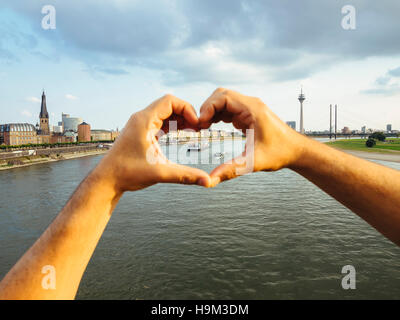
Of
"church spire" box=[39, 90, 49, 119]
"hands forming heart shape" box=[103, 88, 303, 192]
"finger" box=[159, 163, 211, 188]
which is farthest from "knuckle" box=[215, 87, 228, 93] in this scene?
"church spire" box=[39, 90, 49, 119]

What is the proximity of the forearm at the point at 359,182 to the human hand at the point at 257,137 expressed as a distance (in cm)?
11

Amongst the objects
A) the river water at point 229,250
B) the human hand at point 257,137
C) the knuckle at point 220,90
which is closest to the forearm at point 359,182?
the human hand at point 257,137

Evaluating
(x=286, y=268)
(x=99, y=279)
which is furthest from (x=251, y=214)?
(x=99, y=279)

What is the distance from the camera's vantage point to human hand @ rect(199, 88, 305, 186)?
1.63 m

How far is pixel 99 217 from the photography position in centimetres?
160

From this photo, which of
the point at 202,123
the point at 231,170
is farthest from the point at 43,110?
the point at 231,170

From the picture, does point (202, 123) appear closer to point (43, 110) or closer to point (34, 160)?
point (34, 160)

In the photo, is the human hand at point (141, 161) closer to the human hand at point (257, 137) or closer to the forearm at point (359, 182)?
the human hand at point (257, 137)

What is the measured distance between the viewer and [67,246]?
1.50 metres

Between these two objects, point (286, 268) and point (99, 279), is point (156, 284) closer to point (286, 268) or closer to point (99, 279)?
point (99, 279)

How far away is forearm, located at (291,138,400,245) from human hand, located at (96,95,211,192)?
2.44ft

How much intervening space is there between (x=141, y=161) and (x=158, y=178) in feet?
0.50

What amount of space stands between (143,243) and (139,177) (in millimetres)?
13222

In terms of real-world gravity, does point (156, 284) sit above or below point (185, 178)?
below
